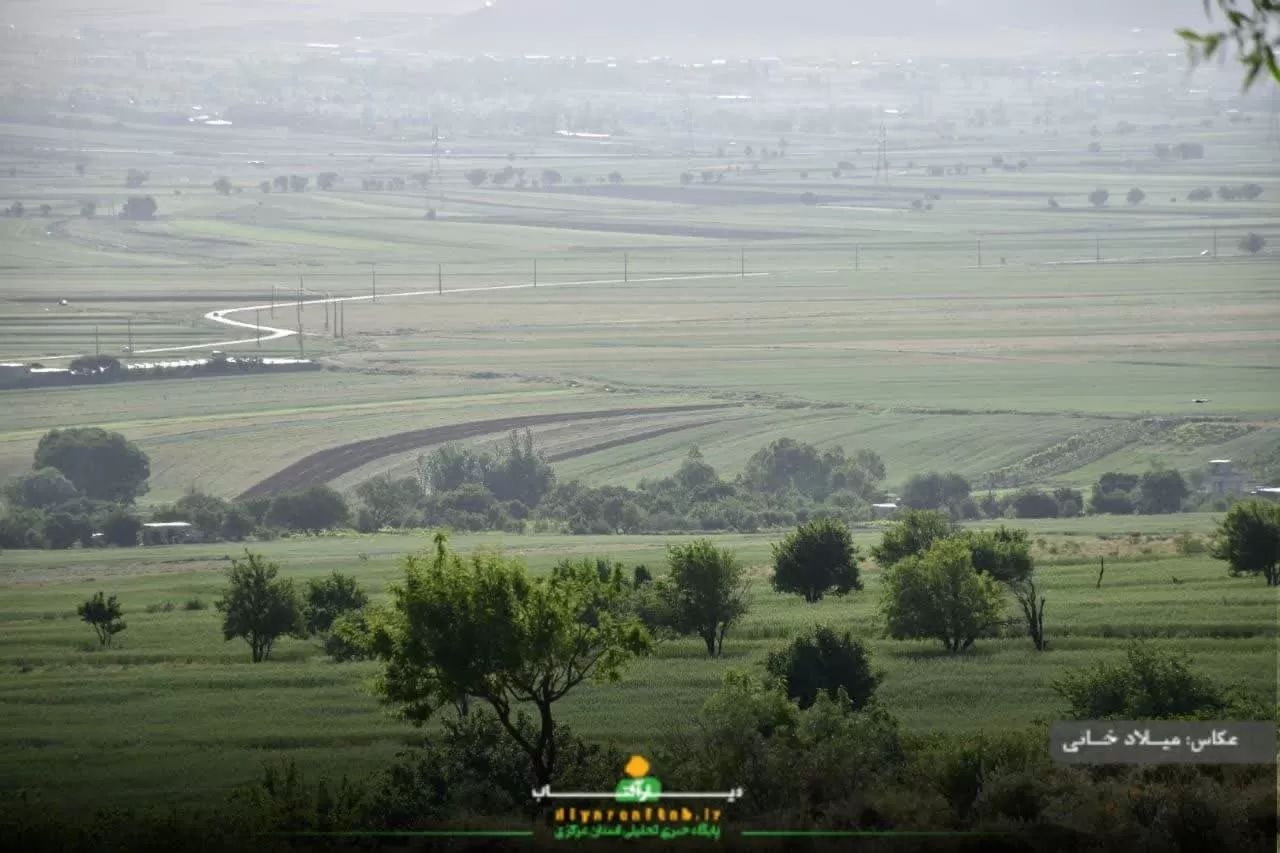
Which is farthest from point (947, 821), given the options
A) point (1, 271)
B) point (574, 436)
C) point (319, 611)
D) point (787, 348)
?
point (1, 271)

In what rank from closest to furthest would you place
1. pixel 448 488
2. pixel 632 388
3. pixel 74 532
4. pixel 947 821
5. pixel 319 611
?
→ pixel 947 821
pixel 319 611
pixel 74 532
pixel 448 488
pixel 632 388

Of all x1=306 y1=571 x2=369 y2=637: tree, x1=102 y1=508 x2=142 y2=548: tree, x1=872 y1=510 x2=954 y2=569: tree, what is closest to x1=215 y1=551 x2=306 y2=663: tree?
x1=306 y1=571 x2=369 y2=637: tree

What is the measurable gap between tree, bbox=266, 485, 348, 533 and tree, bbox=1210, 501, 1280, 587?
32.2 metres

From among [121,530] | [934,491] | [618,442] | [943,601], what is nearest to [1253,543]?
[943,601]

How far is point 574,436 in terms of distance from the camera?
76.6 metres

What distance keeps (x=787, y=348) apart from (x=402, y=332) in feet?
75.5

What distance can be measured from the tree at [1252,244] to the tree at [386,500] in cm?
8407

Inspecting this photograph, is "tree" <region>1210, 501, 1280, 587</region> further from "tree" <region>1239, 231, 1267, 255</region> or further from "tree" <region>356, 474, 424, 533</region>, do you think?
"tree" <region>1239, 231, 1267, 255</region>

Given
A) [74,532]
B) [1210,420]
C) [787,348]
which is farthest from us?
[787,348]

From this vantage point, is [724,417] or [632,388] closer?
[724,417]

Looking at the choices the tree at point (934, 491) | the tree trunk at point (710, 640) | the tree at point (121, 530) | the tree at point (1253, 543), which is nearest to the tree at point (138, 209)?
the tree at point (121, 530)

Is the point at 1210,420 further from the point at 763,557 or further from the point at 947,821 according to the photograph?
the point at 947,821

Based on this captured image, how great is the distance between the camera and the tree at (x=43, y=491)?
69.8 meters

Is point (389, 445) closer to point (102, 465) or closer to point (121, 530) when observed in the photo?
point (102, 465)
